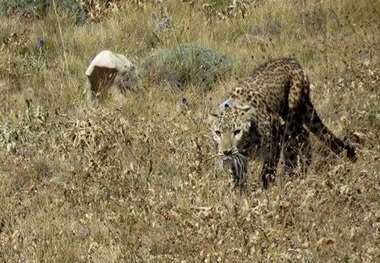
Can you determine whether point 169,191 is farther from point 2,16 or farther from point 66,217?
point 2,16

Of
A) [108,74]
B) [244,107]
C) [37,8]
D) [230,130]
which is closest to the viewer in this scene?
[230,130]

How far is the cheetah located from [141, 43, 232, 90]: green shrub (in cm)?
128

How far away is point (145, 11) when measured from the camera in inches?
436

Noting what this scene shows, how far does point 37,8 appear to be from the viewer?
11242mm

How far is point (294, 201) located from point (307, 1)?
5.38 meters

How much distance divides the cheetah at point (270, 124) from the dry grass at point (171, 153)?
0.51ft

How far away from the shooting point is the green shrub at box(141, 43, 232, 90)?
9.30 meters

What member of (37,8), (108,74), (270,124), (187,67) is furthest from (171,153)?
(37,8)

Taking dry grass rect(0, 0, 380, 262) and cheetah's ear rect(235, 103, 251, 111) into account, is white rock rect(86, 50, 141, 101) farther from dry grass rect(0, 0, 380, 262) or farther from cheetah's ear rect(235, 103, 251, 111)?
cheetah's ear rect(235, 103, 251, 111)

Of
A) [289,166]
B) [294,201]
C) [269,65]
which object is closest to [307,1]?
[269,65]

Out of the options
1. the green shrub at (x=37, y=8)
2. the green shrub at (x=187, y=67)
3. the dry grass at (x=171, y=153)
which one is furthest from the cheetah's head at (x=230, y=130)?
the green shrub at (x=37, y=8)

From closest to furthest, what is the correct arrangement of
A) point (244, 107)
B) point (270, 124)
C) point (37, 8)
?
1. point (244, 107)
2. point (270, 124)
3. point (37, 8)

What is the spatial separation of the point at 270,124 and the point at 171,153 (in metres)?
0.79

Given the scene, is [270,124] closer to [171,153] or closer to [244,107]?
[244,107]
